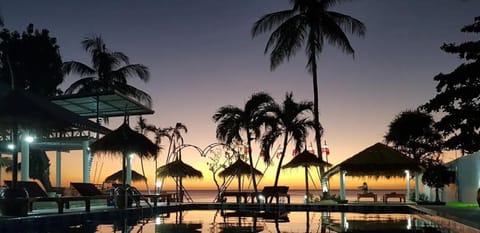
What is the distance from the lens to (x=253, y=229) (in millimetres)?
11445

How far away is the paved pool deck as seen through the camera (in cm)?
1109

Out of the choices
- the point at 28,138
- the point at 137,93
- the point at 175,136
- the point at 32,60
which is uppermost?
the point at 32,60

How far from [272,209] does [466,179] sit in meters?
7.03

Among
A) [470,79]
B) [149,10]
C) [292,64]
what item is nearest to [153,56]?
[149,10]

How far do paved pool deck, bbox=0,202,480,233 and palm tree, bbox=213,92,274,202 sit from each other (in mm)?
4373

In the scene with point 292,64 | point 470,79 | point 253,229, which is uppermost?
point 292,64

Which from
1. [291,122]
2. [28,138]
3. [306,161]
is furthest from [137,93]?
[28,138]

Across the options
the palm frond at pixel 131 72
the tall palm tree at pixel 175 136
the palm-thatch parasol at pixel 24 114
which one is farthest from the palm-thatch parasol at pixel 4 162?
the palm-thatch parasol at pixel 24 114

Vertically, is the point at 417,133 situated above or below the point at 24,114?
above

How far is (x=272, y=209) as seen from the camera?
21.2m

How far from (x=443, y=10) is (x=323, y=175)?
811 centimetres

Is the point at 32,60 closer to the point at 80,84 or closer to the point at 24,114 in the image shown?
the point at 80,84

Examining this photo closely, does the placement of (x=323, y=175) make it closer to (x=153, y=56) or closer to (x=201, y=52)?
(x=201, y=52)

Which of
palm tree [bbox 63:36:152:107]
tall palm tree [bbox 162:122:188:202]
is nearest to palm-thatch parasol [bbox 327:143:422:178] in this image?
tall palm tree [bbox 162:122:188:202]
